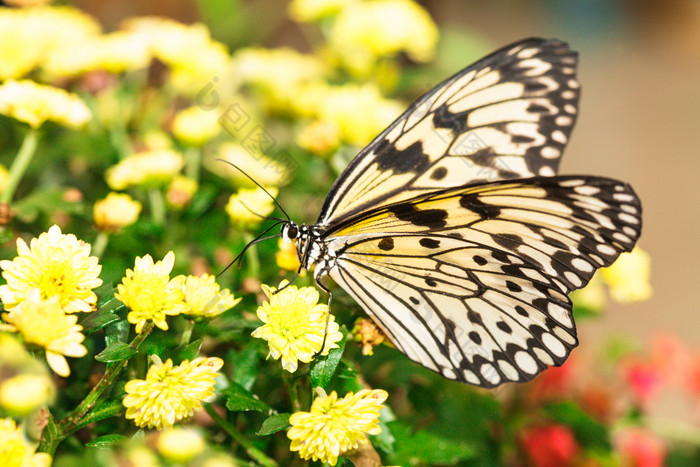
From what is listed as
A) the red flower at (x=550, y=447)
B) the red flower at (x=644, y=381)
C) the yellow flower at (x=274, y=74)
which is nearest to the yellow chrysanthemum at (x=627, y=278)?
the red flower at (x=644, y=381)

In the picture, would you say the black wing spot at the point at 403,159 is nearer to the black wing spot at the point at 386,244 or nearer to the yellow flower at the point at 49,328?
the black wing spot at the point at 386,244

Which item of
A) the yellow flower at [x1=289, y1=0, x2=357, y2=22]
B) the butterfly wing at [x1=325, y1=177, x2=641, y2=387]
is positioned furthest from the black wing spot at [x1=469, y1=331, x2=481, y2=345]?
the yellow flower at [x1=289, y1=0, x2=357, y2=22]

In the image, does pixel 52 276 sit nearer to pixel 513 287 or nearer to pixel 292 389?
pixel 292 389

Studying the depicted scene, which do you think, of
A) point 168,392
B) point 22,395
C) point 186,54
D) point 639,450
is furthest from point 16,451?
point 639,450

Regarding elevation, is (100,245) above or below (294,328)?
below

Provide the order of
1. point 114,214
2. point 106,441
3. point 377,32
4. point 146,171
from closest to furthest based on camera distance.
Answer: point 106,441, point 114,214, point 146,171, point 377,32

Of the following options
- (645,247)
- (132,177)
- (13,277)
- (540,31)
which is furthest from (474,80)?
(540,31)

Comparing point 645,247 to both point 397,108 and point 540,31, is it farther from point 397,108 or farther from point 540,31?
point 397,108
